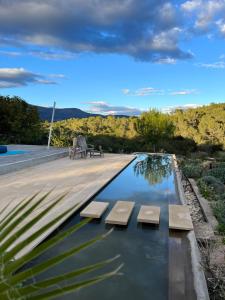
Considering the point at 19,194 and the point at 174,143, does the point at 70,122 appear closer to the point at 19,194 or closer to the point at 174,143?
the point at 174,143

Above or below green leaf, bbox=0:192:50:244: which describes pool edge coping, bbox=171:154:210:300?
below

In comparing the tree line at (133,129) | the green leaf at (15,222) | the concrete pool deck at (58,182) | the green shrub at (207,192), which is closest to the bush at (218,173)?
the green shrub at (207,192)

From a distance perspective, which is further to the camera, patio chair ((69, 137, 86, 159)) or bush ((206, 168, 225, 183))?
patio chair ((69, 137, 86, 159))

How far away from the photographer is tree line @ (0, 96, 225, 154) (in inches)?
618

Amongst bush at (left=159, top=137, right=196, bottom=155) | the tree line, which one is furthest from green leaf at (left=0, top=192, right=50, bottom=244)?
bush at (left=159, top=137, right=196, bottom=155)

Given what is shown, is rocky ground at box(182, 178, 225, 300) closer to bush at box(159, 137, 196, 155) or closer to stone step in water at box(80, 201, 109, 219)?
stone step in water at box(80, 201, 109, 219)

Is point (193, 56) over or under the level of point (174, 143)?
over

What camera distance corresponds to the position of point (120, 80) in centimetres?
2656

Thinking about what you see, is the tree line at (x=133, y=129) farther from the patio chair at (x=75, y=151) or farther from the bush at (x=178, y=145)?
the patio chair at (x=75, y=151)

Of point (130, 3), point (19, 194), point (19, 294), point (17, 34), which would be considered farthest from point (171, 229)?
point (17, 34)

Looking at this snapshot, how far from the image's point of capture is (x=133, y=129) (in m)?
21.5

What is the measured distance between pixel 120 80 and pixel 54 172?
65.9 ft

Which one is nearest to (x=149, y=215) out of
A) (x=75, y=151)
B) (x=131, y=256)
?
(x=131, y=256)

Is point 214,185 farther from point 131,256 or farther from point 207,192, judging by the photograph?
point 131,256
